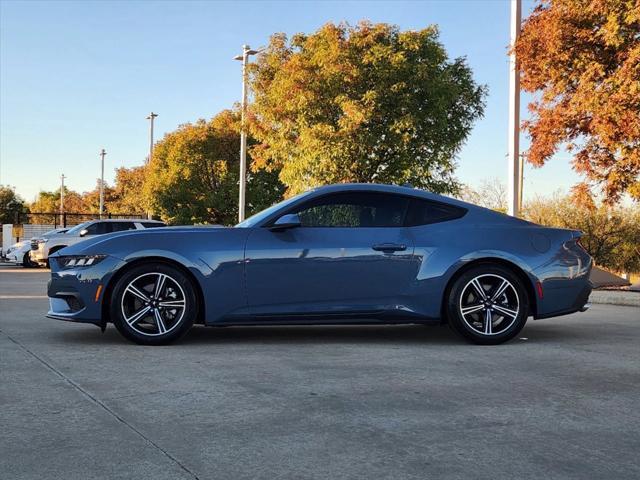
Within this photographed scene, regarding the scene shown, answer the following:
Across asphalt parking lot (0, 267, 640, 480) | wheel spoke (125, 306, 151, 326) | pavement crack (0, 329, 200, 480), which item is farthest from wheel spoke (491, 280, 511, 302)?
pavement crack (0, 329, 200, 480)

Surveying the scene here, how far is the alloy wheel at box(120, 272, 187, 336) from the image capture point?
6500mm

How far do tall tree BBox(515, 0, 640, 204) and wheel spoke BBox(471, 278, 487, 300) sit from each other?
6.35 meters

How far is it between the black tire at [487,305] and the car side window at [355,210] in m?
0.85

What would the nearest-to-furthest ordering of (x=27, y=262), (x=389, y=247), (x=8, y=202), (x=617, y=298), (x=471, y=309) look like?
(x=389, y=247) → (x=471, y=309) → (x=617, y=298) → (x=27, y=262) → (x=8, y=202)

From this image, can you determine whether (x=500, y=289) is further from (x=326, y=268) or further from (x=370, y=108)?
(x=370, y=108)

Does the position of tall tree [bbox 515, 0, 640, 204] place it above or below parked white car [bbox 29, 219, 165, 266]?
above

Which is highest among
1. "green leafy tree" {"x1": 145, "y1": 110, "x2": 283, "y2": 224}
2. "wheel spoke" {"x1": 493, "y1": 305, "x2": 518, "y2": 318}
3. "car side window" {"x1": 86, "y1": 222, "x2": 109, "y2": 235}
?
"green leafy tree" {"x1": 145, "y1": 110, "x2": 283, "y2": 224}

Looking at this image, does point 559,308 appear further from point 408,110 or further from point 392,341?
point 408,110

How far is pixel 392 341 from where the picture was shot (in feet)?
23.2

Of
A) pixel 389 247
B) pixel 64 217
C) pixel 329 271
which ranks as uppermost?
pixel 64 217

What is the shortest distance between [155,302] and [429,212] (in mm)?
2668

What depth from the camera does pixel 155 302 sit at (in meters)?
6.52

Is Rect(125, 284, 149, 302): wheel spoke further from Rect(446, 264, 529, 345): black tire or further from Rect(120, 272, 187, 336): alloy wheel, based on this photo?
Rect(446, 264, 529, 345): black tire

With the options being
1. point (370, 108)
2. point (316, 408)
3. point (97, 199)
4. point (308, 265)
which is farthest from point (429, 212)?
point (97, 199)
